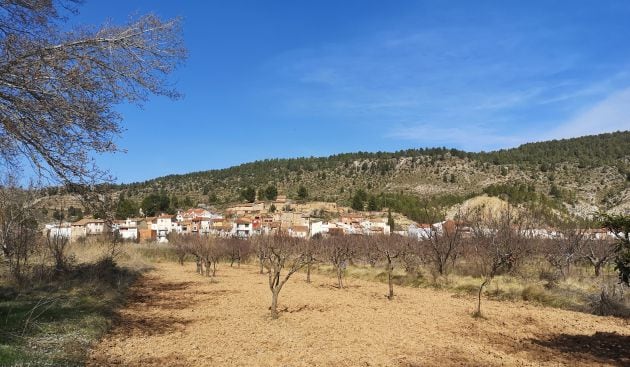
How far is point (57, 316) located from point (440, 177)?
339ft

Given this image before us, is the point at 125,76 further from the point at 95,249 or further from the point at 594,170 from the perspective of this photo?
the point at 594,170

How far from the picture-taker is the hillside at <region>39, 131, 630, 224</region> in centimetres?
7825

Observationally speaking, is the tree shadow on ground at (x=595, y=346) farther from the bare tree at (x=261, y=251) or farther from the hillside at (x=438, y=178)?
the hillside at (x=438, y=178)

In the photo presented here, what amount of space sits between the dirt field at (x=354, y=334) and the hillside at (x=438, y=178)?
57.4 metres

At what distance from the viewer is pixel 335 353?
9617 mm

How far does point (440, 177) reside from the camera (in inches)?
4218

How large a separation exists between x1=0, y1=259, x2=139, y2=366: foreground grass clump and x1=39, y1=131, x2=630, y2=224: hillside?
6063 centimetres

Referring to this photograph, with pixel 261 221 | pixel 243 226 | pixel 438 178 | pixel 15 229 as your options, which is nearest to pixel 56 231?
pixel 15 229

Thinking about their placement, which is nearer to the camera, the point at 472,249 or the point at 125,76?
the point at 125,76

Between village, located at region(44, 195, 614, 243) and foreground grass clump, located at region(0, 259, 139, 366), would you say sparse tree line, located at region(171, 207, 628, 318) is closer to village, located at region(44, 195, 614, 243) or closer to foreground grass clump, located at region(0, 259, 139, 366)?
foreground grass clump, located at region(0, 259, 139, 366)

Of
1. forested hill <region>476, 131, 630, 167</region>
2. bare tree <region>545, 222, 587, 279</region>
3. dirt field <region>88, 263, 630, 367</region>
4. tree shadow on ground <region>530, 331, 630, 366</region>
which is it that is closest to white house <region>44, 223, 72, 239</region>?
dirt field <region>88, 263, 630, 367</region>

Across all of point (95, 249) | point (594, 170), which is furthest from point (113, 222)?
point (594, 170)

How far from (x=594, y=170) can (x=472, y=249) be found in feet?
228

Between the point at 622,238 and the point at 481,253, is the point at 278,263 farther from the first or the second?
the point at 481,253
